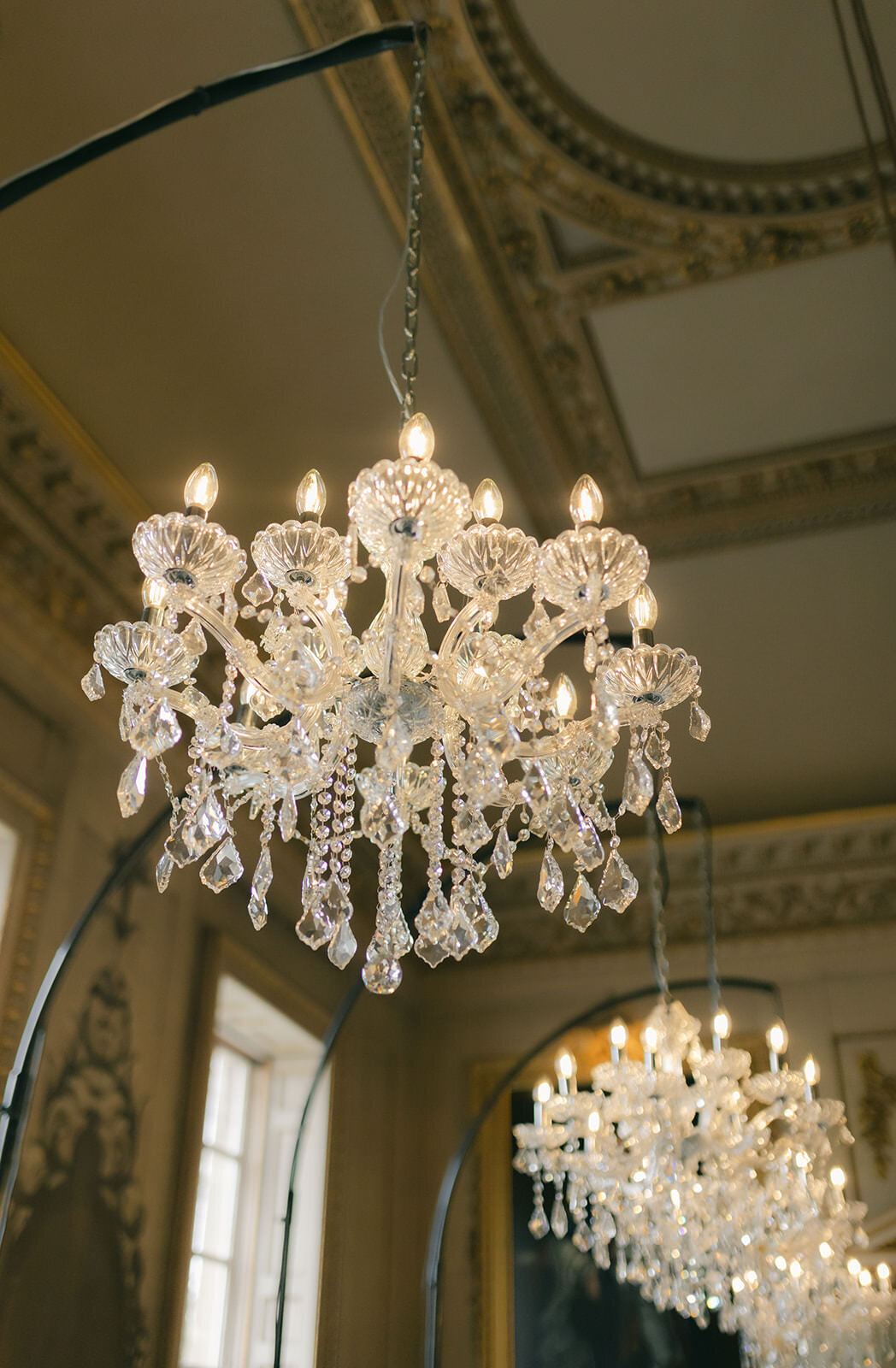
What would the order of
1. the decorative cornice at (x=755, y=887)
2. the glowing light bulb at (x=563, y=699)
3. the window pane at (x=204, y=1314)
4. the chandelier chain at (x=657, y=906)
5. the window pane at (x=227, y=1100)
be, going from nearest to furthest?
the glowing light bulb at (x=563, y=699)
the chandelier chain at (x=657, y=906)
the window pane at (x=204, y=1314)
the window pane at (x=227, y=1100)
the decorative cornice at (x=755, y=887)

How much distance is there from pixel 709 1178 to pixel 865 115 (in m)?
3.75

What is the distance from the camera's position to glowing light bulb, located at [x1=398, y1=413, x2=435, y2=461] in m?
2.17

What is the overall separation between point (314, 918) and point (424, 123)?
9.55 ft

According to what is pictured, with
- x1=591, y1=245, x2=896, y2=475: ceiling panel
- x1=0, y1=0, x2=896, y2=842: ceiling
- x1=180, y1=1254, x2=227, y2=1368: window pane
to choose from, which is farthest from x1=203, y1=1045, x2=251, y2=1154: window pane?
x1=591, y1=245, x2=896, y2=475: ceiling panel

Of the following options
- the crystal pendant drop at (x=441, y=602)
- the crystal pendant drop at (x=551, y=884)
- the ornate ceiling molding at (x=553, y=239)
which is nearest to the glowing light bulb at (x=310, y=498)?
the crystal pendant drop at (x=441, y=602)

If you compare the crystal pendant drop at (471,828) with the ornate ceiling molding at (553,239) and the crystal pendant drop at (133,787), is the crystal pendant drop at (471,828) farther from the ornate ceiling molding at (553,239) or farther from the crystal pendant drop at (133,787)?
the ornate ceiling molding at (553,239)

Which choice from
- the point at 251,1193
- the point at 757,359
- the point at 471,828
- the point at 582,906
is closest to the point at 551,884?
the point at 582,906

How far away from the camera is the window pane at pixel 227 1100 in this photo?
20.7 ft

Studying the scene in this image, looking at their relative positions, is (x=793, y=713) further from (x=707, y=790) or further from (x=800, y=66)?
(x=800, y=66)

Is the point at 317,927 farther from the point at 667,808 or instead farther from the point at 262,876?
the point at 667,808

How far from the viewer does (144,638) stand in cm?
224

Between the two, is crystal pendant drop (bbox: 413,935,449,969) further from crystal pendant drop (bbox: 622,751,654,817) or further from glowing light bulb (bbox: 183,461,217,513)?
glowing light bulb (bbox: 183,461,217,513)

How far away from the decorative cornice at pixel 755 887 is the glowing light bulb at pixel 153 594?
5.73m

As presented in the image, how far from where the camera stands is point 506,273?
4.66 m
